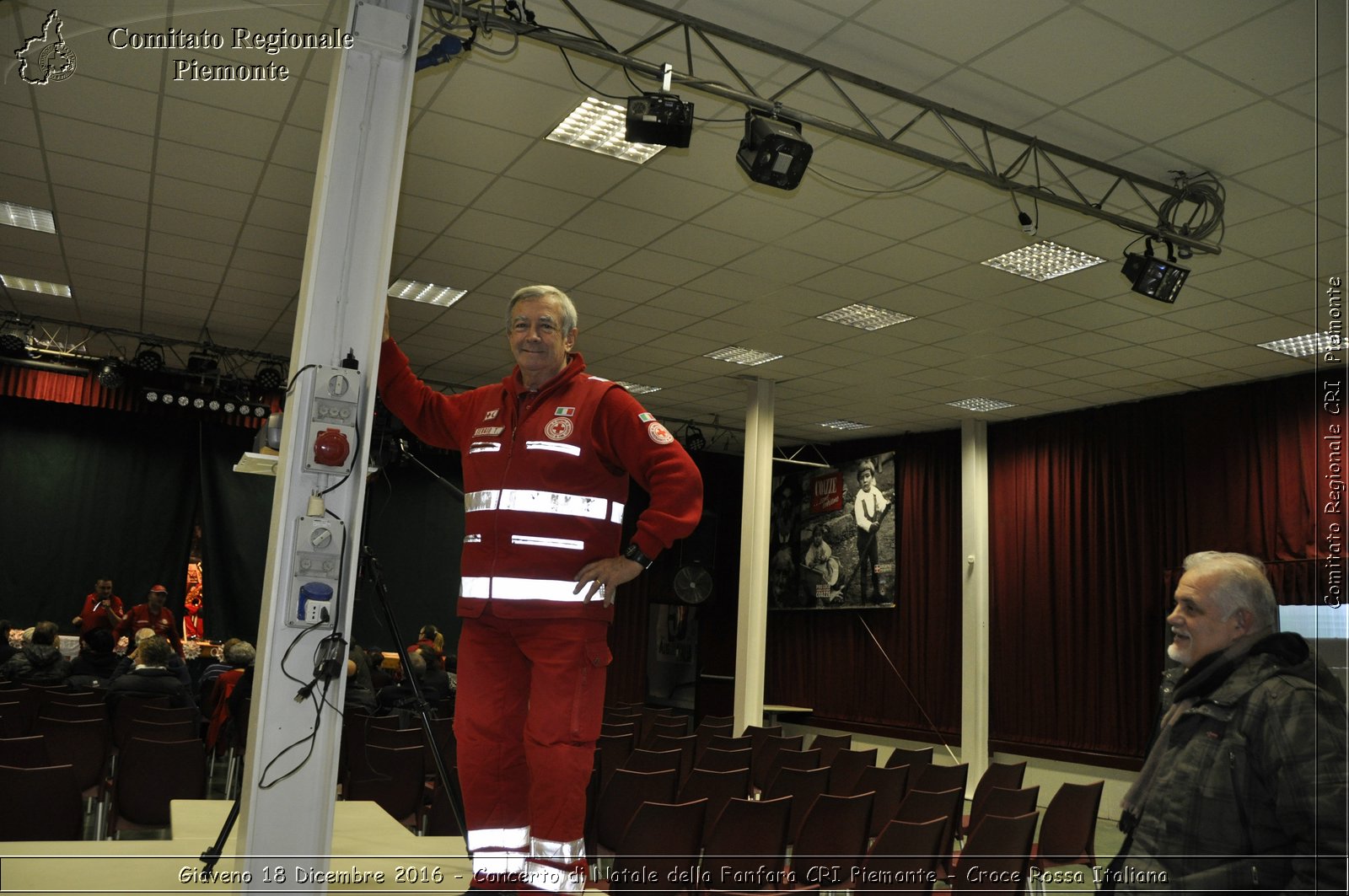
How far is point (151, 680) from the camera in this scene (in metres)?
7.20

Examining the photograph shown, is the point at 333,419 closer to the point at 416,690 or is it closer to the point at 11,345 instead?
the point at 416,690

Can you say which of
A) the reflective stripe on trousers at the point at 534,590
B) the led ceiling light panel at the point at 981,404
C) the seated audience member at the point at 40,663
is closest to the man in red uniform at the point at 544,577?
the reflective stripe on trousers at the point at 534,590

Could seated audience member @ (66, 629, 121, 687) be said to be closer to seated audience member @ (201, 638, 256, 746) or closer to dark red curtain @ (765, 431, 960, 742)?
seated audience member @ (201, 638, 256, 746)

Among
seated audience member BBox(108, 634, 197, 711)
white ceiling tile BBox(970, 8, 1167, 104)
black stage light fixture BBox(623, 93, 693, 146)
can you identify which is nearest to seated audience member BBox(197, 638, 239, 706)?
seated audience member BBox(108, 634, 197, 711)

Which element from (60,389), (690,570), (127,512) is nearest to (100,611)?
(127,512)

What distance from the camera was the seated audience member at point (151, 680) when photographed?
7.10m

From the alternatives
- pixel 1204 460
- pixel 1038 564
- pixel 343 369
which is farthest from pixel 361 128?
pixel 1038 564

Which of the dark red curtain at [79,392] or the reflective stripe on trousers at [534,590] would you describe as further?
the dark red curtain at [79,392]

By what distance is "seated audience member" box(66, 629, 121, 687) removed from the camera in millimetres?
8141

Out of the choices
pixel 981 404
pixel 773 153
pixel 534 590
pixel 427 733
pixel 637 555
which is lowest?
pixel 427 733

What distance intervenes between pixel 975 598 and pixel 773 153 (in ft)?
28.6

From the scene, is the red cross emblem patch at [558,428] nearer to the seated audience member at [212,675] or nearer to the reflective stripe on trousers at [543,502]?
the reflective stripe on trousers at [543,502]

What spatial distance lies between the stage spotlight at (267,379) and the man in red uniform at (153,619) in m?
2.69

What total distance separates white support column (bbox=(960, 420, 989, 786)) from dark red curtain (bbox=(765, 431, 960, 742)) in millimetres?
268
